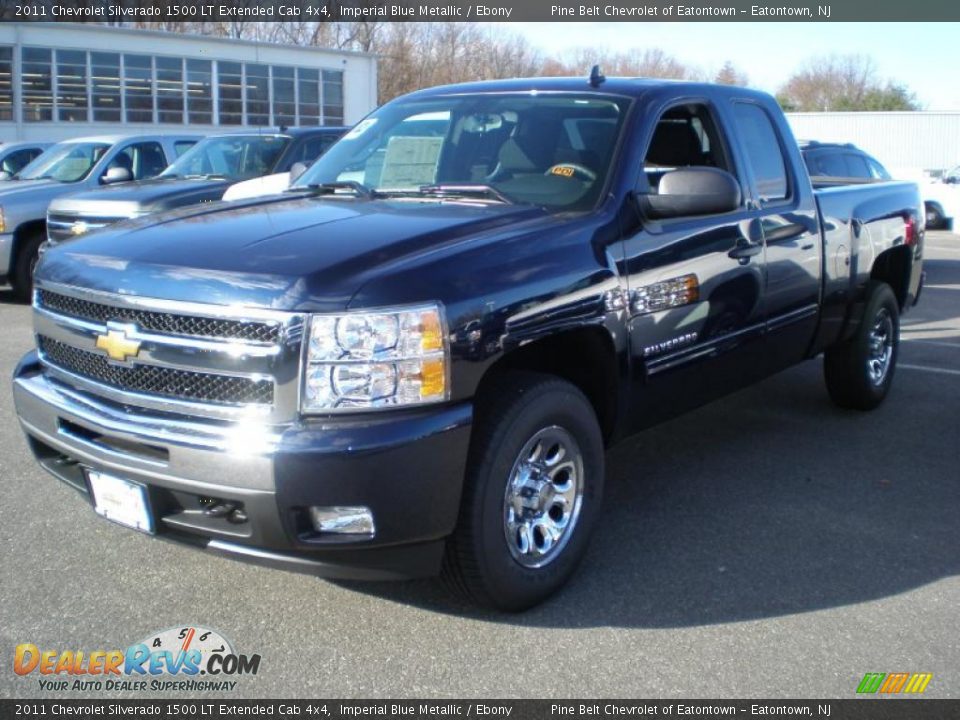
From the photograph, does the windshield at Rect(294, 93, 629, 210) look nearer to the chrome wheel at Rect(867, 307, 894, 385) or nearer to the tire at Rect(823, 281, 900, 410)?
the tire at Rect(823, 281, 900, 410)

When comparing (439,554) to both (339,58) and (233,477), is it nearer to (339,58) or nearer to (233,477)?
(233,477)

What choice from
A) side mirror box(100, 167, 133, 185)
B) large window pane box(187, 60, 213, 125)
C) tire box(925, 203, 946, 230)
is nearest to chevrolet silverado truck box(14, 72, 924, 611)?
side mirror box(100, 167, 133, 185)

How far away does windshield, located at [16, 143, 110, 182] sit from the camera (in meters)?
12.3

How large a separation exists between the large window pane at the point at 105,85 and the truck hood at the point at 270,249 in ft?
79.6

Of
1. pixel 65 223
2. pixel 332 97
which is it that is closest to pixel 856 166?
pixel 65 223

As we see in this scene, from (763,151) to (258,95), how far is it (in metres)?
25.5

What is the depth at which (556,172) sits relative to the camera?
4336 millimetres

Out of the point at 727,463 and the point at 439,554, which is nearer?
the point at 439,554

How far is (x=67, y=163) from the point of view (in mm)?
12516

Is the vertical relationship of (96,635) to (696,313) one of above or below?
below

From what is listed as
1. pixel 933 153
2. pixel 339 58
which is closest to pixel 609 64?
pixel 933 153

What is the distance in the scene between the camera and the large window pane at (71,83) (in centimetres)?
2566

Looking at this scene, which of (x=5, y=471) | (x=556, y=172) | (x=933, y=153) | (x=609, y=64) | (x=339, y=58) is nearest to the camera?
(x=556, y=172)

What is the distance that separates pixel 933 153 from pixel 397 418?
→ 43281mm
